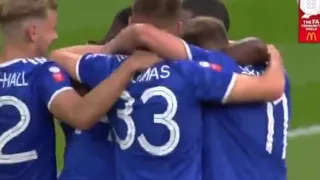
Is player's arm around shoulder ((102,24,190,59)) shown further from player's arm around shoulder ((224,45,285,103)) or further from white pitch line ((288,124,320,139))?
white pitch line ((288,124,320,139))

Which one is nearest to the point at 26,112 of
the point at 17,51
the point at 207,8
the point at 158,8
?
the point at 17,51

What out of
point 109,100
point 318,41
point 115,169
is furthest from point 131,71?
point 318,41

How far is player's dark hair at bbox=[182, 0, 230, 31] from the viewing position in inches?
93.3

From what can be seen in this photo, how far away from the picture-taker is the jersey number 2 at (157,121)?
1926 millimetres

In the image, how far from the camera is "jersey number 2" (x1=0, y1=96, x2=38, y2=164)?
2.03 metres

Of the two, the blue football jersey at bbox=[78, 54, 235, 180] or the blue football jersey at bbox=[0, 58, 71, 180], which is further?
the blue football jersey at bbox=[0, 58, 71, 180]

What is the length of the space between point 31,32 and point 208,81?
0.47 metres

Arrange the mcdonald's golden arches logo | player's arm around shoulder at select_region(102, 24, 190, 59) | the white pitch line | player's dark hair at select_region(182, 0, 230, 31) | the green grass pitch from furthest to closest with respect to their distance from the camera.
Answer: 1. the mcdonald's golden arches logo
2. the white pitch line
3. the green grass pitch
4. player's dark hair at select_region(182, 0, 230, 31)
5. player's arm around shoulder at select_region(102, 24, 190, 59)

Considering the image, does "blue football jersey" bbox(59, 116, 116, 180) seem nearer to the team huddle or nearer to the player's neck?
the team huddle

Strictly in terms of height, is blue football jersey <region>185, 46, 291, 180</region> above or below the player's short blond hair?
below

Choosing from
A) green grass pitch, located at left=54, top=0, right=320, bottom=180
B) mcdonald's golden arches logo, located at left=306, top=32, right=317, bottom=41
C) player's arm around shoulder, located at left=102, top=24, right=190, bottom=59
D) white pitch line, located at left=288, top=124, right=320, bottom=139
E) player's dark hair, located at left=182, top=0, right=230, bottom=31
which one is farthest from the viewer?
mcdonald's golden arches logo, located at left=306, top=32, right=317, bottom=41

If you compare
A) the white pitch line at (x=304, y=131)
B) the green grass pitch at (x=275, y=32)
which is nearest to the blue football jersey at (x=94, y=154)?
the green grass pitch at (x=275, y=32)

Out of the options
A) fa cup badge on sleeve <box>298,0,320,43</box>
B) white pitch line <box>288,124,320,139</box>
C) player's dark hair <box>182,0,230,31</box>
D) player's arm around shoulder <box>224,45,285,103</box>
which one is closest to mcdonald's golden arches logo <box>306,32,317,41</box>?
fa cup badge on sleeve <box>298,0,320,43</box>

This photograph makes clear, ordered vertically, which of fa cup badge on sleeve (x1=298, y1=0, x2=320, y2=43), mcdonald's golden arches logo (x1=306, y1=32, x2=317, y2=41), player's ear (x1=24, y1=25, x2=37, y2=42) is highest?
player's ear (x1=24, y1=25, x2=37, y2=42)
